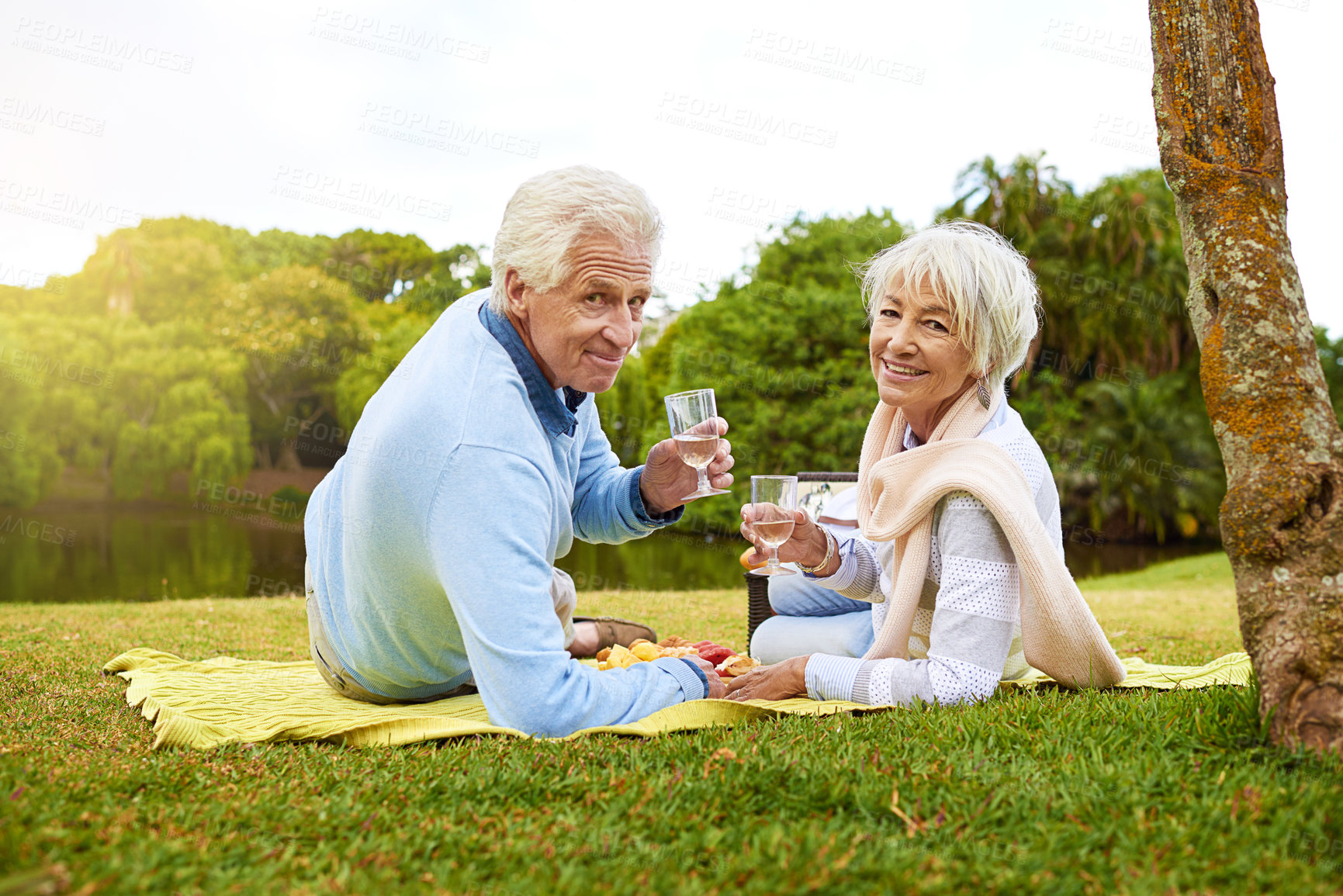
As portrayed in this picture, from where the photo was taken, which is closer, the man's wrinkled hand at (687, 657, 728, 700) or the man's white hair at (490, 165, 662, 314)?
the man's white hair at (490, 165, 662, 314)

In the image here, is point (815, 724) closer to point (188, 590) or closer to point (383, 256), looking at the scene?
point (188, 590)

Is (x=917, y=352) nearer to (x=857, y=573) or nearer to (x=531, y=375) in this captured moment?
(x=857, y=573)

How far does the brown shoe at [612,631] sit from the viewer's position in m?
4.98

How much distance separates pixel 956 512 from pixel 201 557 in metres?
25.0

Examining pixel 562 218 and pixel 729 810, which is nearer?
pixel 729 810

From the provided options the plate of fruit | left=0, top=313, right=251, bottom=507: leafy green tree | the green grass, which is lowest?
the plate of fruit

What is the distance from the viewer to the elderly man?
2.82m

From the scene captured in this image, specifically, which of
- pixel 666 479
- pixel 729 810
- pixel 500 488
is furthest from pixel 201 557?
pixel 729 810

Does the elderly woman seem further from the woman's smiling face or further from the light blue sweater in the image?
the light blue sweater

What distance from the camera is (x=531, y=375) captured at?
3.24 metres

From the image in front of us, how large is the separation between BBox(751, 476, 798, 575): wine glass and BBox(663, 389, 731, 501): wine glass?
0.15m

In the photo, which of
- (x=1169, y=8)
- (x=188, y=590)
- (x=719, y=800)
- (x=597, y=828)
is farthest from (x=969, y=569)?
(x=188, y=590)

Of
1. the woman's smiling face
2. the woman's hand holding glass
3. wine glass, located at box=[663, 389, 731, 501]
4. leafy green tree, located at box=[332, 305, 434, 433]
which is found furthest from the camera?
leafy green tree, located at box=[332, 305, 434, 433]

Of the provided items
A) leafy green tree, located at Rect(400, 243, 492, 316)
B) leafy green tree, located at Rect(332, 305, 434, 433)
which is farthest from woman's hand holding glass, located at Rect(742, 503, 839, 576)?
leafy green tree, located at Rect(400, 243, 492, 316)
